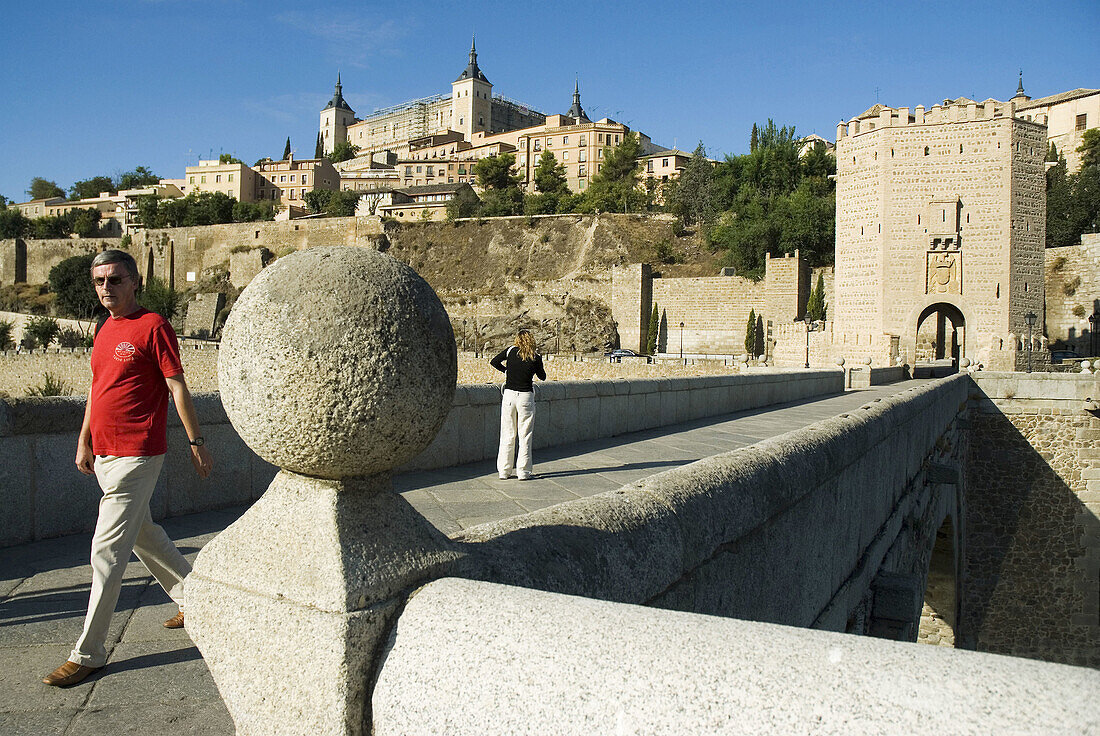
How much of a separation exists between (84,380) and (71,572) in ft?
137

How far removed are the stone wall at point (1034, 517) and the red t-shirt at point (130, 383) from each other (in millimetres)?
19475

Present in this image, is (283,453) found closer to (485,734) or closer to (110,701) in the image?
(485,734)

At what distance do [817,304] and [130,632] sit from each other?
44.6 metres

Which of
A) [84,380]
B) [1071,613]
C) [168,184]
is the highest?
[168,184]

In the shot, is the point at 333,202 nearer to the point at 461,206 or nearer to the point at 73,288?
the point at 461,206

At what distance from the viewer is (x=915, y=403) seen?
8.39m

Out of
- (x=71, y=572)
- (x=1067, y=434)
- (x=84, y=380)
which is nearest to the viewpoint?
(x=71, y=572)

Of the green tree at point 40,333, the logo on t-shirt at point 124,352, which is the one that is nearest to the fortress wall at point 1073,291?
the logo on t-shirt at point 124,352

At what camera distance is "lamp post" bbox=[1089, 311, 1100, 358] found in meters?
37.8

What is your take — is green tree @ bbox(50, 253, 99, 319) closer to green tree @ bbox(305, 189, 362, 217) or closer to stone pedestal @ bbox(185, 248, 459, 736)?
green tree @ bbox(305, 189, 362, 217)

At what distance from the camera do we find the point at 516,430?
6.83 meters

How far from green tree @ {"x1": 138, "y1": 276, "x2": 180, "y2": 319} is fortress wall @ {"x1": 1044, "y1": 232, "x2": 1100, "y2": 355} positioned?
64102 millimetres

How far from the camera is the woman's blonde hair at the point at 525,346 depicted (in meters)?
6.94

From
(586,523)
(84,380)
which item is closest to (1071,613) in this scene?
(586,523)
